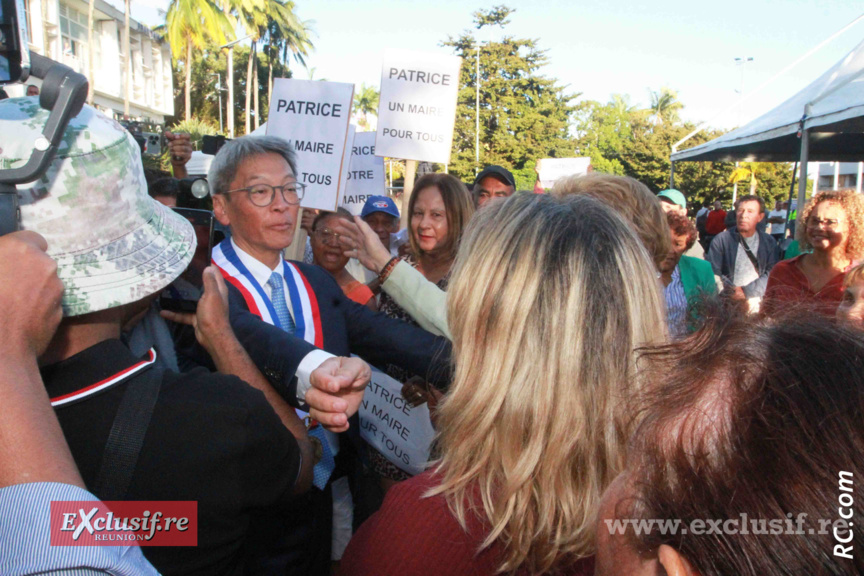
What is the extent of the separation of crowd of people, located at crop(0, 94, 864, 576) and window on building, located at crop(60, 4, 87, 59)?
34.5m

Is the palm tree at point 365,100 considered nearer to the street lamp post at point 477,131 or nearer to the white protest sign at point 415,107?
the street lamp post at point 477,131

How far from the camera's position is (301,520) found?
2.08 metres

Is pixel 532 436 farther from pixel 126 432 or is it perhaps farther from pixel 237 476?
pixel 126 432

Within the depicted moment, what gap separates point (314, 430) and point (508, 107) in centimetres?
5144

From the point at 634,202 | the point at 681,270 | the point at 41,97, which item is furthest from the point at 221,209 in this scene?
the point at 681,270

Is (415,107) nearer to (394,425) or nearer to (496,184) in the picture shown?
(496,184)

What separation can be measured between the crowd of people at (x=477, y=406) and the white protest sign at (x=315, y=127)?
6.69 feet

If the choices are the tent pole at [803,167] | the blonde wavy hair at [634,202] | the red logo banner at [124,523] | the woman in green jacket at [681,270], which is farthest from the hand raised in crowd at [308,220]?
the tent pole at [803,167]

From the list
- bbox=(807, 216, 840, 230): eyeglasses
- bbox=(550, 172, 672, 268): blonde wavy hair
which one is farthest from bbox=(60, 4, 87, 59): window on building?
bbox=(550, 172, 672, 268): blonde wavy hair

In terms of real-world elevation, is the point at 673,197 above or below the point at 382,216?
above

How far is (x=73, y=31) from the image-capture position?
32.5 metres

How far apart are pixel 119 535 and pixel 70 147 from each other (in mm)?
685

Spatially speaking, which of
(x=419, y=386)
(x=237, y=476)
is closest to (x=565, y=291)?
(x=237, y=476)

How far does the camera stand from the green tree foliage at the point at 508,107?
162ft
